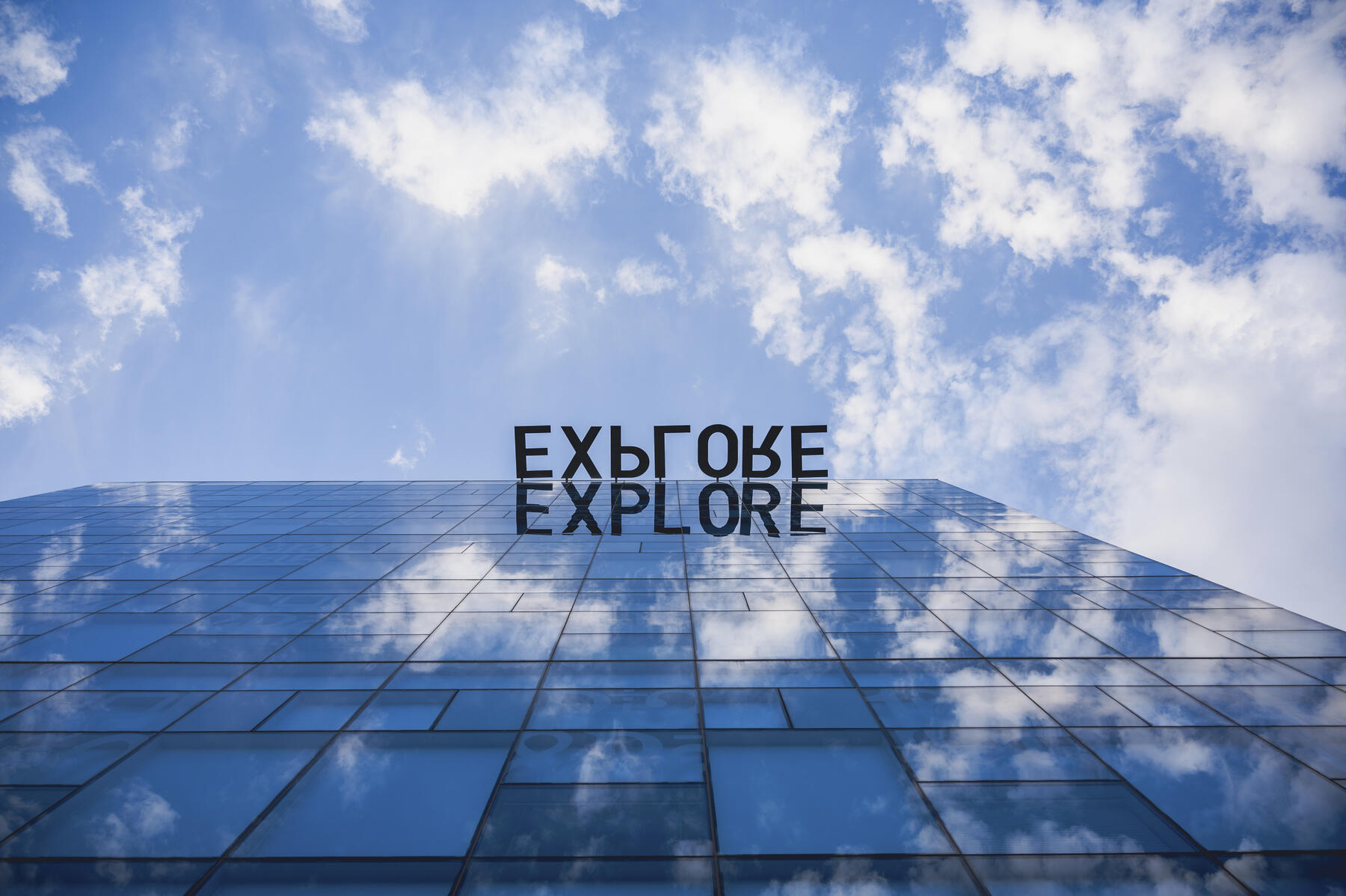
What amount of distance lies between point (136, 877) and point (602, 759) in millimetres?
6540

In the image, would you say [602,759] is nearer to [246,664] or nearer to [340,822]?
[340,822]

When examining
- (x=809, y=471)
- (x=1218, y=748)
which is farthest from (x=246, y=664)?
(x=809, y=471)

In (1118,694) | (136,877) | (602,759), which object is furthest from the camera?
(1118,694)

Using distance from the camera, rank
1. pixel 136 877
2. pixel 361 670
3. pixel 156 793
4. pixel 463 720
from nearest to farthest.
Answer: pixel 136 877
pixel 156 793
pixel 463 720
pixel 361 670

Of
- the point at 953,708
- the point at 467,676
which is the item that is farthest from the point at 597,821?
the point at 953,708

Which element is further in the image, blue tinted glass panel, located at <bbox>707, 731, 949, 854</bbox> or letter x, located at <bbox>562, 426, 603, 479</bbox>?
letter x, located at <bbox>562, 426, 603, 479</bbox>

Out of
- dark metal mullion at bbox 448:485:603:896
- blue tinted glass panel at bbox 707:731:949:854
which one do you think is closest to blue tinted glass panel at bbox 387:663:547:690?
dark metal mullion at bbox 448:485:603:896

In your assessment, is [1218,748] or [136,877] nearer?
[136,877]

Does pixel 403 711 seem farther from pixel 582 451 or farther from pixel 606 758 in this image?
pixel 582 451

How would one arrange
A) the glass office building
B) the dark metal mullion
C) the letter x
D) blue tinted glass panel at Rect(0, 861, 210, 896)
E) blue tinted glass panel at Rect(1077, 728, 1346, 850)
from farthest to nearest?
the letter x < blue tinted glass panel at Rect(1077, 728, 1346, 850) < the glass office building < the dark metal mullion < blue tinted glass panel at Rect(0, 861, 210, 896)

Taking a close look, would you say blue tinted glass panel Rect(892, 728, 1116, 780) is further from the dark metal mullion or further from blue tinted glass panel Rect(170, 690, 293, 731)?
blue tinted glass panel Rect(170, 690, 293, 731)

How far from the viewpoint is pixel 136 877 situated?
25.5 feet

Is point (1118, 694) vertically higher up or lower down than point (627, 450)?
lower down

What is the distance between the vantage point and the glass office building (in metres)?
8.09
